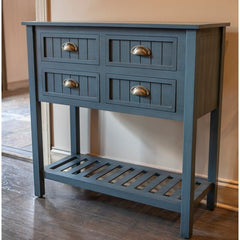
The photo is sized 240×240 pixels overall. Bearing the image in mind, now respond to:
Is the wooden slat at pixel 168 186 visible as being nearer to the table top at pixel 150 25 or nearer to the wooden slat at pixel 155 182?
the wooden slat at pixel 155 182

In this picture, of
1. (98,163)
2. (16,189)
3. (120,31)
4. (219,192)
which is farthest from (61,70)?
(219,192)

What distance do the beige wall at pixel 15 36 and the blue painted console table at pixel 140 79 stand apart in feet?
12.0

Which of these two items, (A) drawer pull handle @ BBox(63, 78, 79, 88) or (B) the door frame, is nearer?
(A) drawer pull handle @ BBox(63, 78, 79, 88)

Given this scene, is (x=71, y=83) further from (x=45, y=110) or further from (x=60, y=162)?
(x=45, y=110)

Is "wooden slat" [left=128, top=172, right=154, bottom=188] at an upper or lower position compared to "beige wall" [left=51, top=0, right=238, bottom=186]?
lower

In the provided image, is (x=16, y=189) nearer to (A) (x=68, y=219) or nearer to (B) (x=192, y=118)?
(A) (x=68, y=219)

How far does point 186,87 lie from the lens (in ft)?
5.96

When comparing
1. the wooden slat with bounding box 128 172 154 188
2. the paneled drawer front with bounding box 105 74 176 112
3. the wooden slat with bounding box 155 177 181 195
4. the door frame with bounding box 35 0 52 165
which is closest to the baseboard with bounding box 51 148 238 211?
the wooden slat with bounding box 155 177 181 195

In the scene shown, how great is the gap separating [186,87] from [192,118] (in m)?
0.14

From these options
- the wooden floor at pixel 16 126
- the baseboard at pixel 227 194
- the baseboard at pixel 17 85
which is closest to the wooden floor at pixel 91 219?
the baseboard at pixel 227 194

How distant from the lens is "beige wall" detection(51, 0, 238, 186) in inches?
85.5

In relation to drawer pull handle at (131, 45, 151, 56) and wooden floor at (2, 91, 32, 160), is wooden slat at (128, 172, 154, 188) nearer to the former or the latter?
drawer pull handle at (131, 45, 151, 56)

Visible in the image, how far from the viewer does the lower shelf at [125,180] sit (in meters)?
2.09

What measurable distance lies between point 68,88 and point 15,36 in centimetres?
395
